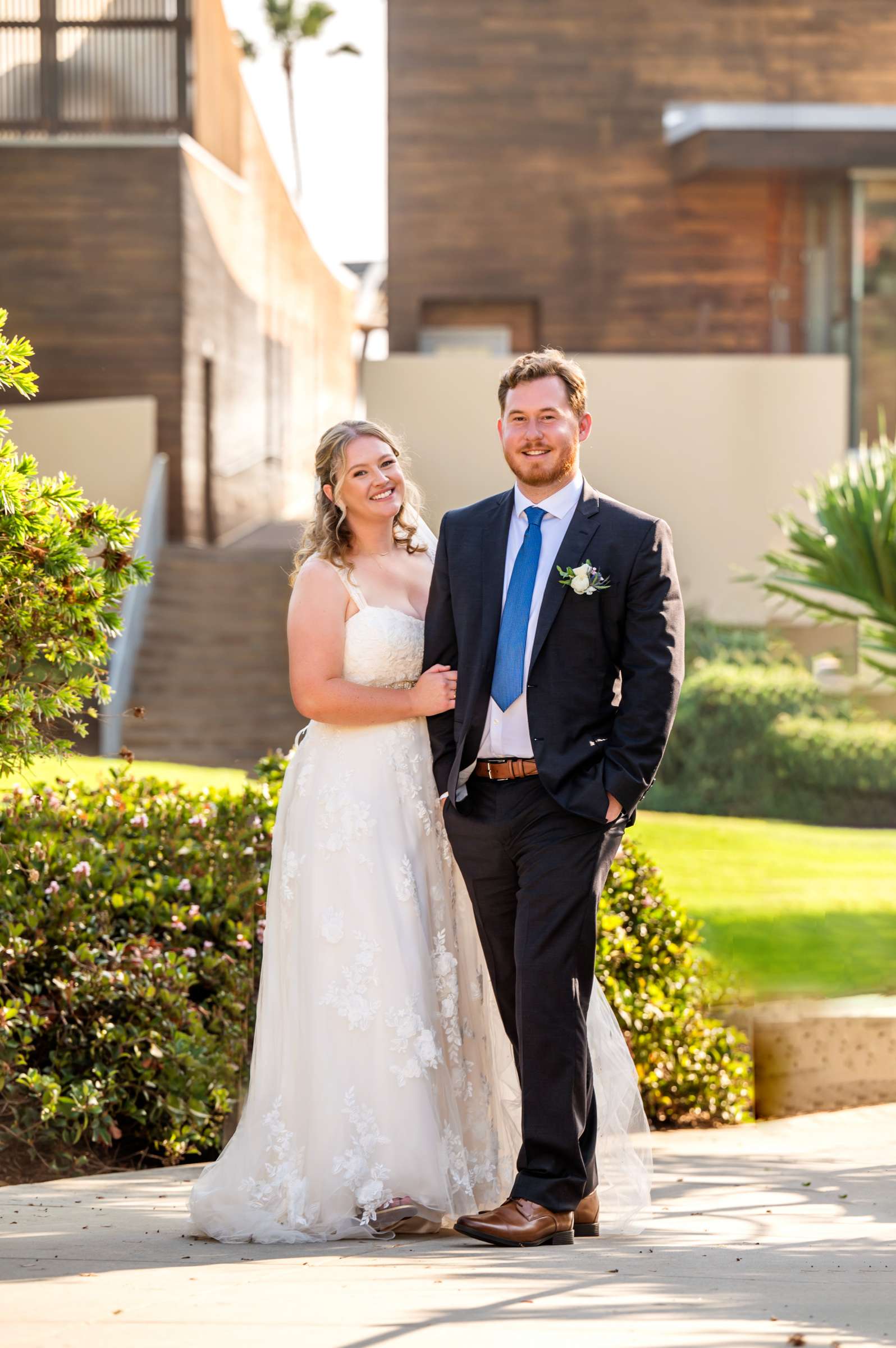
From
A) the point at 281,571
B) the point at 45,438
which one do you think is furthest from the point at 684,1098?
the point at 45,438

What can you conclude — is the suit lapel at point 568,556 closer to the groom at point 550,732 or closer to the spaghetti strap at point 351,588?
the groom at point 550,732

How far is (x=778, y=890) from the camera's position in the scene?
10766mm

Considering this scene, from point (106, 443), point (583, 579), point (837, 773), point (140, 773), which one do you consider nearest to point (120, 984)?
point (583, 579)

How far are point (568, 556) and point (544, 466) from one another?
236mm

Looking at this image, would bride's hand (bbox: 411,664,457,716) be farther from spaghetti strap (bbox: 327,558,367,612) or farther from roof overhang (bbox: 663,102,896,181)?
roof overhang (bbox: 663,102,896,181)

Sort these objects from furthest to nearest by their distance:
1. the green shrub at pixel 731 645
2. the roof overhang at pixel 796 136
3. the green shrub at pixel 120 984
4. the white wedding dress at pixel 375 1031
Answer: the roof overhang at pixel 796 136 < the green shrub at pixel 731 645 < the green shrub at pixel 120 984 < the white wedding dress at pixel 375 1031

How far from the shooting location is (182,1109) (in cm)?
500

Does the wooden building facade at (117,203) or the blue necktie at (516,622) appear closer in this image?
the blue necktie at (516,622)

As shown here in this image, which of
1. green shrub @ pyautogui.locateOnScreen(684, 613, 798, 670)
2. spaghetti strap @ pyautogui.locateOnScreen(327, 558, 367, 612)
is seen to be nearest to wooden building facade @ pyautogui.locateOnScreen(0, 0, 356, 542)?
green shrub @ pyautogui.locateOnScreen(684, 613, 798, 670)

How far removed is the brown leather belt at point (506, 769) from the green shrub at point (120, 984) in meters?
1.63

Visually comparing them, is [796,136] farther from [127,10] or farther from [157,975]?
[157,975]

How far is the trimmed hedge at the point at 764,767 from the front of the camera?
14.5 metres

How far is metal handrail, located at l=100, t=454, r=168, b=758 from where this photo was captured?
14.8m

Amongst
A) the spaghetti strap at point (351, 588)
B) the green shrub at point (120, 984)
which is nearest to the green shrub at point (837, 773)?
the green shrub at point (120, 984)
